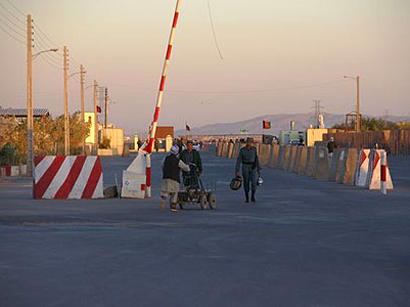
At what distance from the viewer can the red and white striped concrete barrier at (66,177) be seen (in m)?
24.8

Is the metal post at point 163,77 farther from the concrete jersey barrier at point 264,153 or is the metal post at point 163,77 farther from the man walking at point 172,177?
the concrete jersey barrier at point 264,153

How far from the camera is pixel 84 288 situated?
30.8 feet

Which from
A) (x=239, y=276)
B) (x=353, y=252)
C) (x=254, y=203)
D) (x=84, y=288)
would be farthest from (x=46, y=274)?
(x=254, y=203)

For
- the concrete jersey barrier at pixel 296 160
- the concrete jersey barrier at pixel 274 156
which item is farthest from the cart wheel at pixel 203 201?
the concrete jersey barrier at pixel 274 156

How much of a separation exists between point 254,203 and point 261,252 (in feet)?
34.5

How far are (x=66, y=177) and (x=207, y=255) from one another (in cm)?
1323

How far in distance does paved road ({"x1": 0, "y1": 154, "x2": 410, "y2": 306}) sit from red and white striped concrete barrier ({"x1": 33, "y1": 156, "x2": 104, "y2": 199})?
312 centimetres

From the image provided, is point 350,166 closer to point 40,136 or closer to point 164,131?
point 40,136

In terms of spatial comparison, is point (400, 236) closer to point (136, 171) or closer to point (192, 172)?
point (192, 172)

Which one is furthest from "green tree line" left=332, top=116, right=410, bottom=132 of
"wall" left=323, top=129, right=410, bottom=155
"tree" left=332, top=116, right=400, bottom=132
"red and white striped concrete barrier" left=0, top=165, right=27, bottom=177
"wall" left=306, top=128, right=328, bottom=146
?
"red and white striped concrete barrier" left=0, top=165, right=27, bottom=177

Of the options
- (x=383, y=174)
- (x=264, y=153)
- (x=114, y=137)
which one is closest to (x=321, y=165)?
(x=383, y=174)

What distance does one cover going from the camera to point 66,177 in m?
24.9

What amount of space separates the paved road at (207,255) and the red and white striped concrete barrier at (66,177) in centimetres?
312

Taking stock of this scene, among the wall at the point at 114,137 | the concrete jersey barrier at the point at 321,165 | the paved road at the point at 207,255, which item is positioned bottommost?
the paved road at the point at 207,255
